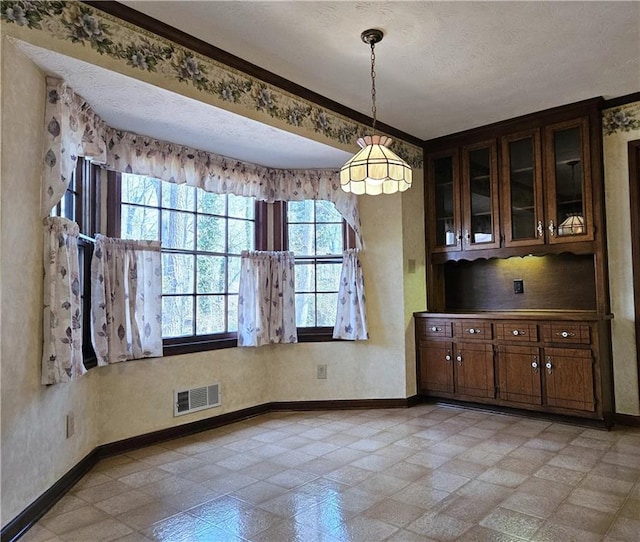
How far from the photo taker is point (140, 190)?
12.5 feet

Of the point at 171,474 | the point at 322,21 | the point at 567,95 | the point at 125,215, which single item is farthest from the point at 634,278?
the point at 125,215

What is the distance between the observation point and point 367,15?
2.75 m

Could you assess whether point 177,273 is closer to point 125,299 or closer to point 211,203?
point 125,299

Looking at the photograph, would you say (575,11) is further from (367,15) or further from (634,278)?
(634,278)

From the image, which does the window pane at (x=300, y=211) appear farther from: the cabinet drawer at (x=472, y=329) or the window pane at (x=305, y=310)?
the cabinet drawer at (x=472, y=329)

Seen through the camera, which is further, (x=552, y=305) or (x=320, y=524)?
(x=552, y=305)

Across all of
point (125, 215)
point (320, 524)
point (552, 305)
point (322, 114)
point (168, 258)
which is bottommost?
point (320, 524)

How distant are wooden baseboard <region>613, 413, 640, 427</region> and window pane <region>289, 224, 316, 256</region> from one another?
121 inches

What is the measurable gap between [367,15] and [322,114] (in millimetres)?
1292

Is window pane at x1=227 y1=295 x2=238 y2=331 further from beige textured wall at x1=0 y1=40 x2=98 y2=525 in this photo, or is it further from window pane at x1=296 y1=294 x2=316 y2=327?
beige textured wall at x1=0 y1=40 x2=98 y2=525

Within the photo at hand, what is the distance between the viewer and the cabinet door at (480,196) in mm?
4598

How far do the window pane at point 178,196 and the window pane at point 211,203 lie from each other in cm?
8

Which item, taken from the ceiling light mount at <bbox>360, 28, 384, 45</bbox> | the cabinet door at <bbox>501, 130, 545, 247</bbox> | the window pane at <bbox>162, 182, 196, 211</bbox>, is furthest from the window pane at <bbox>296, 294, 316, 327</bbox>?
the ceiling light mount at <bbox>360, 28, 384, 45</bbox>

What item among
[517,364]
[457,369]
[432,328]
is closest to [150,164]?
[432,328]
